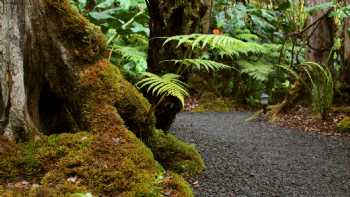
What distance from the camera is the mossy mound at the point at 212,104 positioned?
8792 millimetres

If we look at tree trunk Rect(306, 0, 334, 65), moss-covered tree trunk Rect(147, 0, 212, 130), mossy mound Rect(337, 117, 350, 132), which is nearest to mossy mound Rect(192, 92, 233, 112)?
tree trunk Rect(306, 0, 334, 65)

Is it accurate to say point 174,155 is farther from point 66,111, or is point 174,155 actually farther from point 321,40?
point 321,40

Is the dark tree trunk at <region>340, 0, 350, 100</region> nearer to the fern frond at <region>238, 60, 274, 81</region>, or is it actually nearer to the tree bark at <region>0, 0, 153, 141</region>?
the fern frond at <region>238, 60, 274, 81</region>

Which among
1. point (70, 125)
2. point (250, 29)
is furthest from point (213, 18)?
point (70, 125)

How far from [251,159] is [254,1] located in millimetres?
9721

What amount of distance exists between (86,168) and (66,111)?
0.69 m

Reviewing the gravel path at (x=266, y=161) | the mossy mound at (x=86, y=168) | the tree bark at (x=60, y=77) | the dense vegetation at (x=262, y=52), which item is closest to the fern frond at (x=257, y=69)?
the dense vegetation at (x=262, y=52)

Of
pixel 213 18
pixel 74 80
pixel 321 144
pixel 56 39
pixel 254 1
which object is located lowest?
pixel 321 144

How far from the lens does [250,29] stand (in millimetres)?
10383

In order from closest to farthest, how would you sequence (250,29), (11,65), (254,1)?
(11,65)
(250,29)
(254,1)

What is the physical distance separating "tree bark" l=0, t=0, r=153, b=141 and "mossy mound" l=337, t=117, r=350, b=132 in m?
3.77

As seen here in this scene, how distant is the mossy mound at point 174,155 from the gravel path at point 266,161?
11cm

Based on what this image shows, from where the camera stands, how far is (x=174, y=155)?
3338 millimetres

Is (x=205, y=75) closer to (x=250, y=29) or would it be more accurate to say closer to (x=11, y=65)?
(x=250, y=29)
